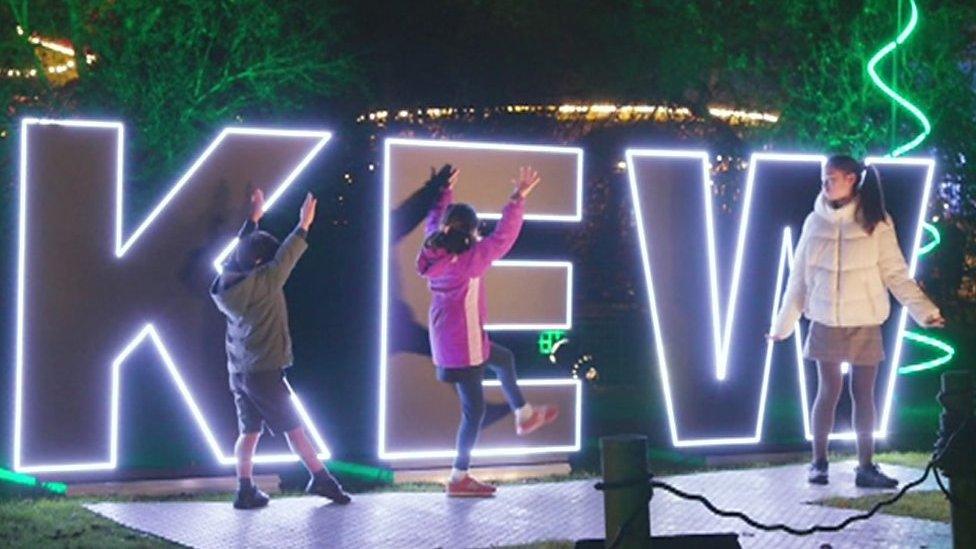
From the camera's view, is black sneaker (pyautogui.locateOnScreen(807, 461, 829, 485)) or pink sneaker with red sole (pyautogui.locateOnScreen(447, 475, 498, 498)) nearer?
pink sneaker with red sole (pyautogui.locateOnScreen(447, 475, 498, 498))

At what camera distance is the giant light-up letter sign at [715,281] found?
1105 centimetres

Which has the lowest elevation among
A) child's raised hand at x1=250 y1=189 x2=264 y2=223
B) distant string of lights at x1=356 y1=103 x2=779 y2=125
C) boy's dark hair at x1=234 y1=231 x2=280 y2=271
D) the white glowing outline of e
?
the white glowing outline of e

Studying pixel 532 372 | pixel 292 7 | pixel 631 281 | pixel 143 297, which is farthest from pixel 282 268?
pixel 631 281

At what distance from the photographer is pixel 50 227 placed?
9.60 m

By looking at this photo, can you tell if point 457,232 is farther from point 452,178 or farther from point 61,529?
point 61,529

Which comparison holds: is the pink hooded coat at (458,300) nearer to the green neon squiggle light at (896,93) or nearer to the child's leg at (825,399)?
→ the child's leg at (825,399)

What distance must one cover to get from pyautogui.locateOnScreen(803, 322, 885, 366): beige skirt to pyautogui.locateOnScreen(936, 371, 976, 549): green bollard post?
407 centimetres

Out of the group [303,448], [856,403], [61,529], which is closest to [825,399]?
[856,403]

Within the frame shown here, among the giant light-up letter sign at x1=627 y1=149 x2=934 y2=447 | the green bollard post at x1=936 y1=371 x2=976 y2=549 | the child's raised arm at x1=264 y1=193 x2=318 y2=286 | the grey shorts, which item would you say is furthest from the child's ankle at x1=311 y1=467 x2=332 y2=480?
the green bollard post at x1=936 y1=371 x2=976 y2=549

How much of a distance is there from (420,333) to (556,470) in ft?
4.92

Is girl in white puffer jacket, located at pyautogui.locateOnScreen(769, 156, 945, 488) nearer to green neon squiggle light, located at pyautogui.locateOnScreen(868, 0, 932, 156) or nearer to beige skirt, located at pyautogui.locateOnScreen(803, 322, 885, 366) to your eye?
beige skirt, located at pyautogui.locateOnScreen(803, 322, 885, 366)

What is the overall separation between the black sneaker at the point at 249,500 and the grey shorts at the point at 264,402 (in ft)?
1.23

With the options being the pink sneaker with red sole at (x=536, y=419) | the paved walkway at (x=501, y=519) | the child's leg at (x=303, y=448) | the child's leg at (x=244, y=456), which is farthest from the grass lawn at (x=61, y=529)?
the pink sneaker with red sole at (x=536, y=419)

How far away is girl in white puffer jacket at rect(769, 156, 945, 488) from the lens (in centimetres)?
952
